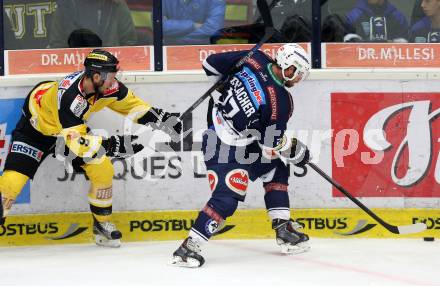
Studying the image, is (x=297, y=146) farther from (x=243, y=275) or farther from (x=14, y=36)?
(x=14, y=36)

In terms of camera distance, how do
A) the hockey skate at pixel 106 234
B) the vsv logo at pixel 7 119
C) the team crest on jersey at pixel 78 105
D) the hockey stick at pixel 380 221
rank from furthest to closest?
the vsv logo at pixel 7 119
the hockey skate at pixel 106 234
the hockey stick at pixel 380 221
the team crest on jersey at pixel 78 105

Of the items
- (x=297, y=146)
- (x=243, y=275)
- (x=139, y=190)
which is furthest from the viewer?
(x=139, y=190)

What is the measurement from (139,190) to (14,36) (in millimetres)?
1337

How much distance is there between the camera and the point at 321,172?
5676mm

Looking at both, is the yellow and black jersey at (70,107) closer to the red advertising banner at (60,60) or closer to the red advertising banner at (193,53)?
A: the red advertising banner at (60,60)

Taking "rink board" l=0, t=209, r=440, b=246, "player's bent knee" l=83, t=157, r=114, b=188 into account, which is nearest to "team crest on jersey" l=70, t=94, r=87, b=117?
"player's bent knee" l=83, t=157, r=114, b=188

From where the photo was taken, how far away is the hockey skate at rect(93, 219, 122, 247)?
19.4ft

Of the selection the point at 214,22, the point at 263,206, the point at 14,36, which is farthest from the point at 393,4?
the point at 14,36

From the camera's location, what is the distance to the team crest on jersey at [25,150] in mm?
5750

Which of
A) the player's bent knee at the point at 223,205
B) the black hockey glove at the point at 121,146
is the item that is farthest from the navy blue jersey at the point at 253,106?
the black hockey glove at the point at 121,146

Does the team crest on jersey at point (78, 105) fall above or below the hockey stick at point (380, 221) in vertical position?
above

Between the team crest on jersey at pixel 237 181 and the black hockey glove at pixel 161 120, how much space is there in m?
0.76

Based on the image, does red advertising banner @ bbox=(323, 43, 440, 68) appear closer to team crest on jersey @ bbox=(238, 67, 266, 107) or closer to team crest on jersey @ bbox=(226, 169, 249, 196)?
team crest on jersey @ bbox=(238, 67, 266, 107)

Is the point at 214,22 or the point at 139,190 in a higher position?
the point at 214,22
